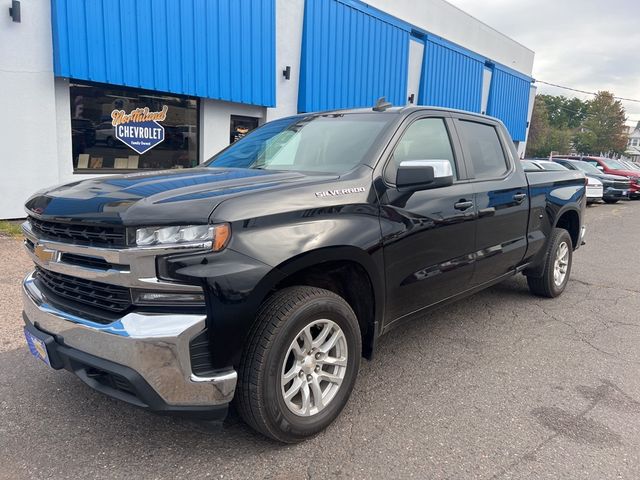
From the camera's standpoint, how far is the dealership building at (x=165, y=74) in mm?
7875

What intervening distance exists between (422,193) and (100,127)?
7.66 m

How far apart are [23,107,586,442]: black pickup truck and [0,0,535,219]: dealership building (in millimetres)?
6016

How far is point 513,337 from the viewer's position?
425 cm

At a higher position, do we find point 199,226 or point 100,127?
point 100,127

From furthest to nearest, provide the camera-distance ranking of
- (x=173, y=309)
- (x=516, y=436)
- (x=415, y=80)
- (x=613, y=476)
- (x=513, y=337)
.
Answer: (x=415, y=80), (x=513, y=337), (x=516, y=436), (x=613, y=476), (x=173, y=309)

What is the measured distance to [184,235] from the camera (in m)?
2.20

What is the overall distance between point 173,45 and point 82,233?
8.08 m

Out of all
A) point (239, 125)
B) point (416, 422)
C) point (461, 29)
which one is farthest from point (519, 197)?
point (461, 29)

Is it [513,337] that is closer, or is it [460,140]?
[460,140]

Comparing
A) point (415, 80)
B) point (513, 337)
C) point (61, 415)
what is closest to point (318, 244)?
point (61, 415)

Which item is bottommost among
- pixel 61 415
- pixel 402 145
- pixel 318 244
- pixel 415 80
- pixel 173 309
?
pixel 61 415

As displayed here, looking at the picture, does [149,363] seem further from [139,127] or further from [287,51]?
[287,51]

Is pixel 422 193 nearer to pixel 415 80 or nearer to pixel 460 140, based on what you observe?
pixel 460 140

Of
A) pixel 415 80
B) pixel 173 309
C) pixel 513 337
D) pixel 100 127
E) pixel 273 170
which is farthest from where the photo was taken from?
pixel 415 80
